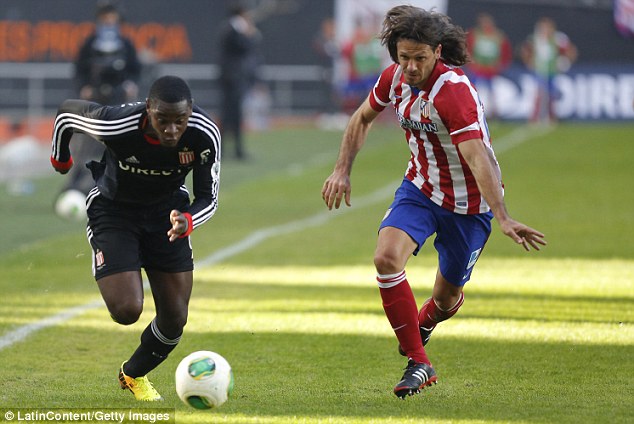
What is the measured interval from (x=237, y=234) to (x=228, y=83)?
33.4 feet

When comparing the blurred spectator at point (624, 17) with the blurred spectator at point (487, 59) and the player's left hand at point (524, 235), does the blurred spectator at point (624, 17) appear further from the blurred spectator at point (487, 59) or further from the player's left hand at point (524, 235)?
the player's left hand at point (524, 235)

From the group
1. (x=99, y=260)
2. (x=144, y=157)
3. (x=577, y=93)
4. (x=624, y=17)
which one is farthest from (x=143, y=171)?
(x=624, y=17)

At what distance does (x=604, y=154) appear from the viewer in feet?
86.6

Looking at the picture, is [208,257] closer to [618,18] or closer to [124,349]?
[124,349]

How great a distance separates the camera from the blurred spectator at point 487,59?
107 ft

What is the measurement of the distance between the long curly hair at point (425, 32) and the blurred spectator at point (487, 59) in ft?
84.0

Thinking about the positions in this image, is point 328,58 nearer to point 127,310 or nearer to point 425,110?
point 425,110

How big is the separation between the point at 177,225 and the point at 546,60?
27.3 m

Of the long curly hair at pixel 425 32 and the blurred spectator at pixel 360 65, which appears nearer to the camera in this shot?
the long curly hair at pixel 425 32

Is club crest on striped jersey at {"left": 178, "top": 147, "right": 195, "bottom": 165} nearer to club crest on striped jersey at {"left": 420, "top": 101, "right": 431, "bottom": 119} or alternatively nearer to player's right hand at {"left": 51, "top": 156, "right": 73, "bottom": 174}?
player's right hand at {"left": 51, "top": 156, "right": 73, "bottom": 174}

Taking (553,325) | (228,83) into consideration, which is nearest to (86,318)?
(553,325)

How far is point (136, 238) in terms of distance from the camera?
6.90m

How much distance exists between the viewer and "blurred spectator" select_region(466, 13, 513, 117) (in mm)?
32719

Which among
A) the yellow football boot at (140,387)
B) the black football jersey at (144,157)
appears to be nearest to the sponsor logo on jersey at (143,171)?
the black football jersey at (144,157)
